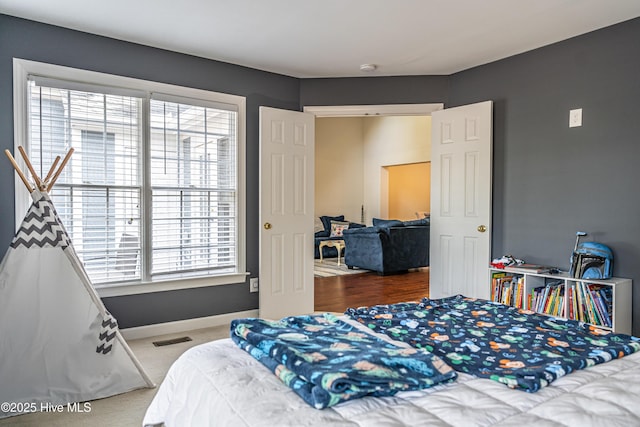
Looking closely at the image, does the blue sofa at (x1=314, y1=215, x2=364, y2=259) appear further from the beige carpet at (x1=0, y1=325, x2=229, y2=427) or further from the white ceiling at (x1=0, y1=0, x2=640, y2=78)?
the beige carpet at (x1=0, y1=325, x2=229, y2=427)

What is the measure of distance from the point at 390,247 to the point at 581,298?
3993 millimetres

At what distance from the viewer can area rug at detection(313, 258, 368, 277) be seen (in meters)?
7.26

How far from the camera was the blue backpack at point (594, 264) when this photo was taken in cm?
315

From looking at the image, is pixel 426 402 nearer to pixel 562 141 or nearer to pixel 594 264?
pixel 594 264

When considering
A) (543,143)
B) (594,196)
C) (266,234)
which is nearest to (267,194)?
(266,234)

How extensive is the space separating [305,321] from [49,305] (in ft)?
5.42

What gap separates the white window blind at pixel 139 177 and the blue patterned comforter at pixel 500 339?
7.70ft

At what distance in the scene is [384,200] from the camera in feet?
34.6

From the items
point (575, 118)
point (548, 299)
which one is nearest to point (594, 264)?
point (548, 299)

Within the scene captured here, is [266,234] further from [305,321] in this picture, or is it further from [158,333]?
[305,321]

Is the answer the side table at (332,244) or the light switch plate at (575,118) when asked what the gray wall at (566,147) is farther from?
the side table at (332,244)

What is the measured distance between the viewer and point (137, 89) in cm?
367

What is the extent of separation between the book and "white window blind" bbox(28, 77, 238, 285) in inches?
98.3

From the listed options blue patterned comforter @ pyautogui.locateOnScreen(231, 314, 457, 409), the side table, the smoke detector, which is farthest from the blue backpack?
the side table
